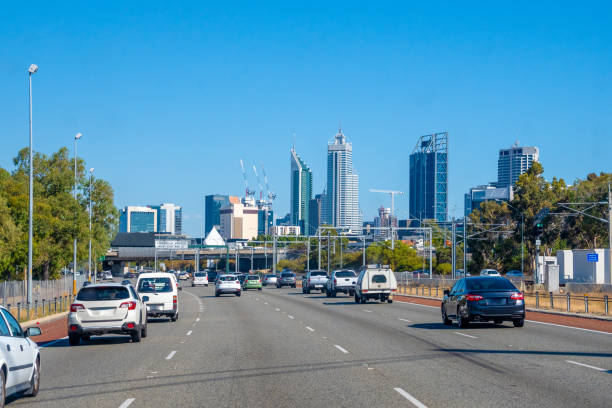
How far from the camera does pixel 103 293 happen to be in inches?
879

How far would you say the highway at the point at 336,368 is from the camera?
39.6 feet

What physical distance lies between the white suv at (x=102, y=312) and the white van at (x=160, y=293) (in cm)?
907

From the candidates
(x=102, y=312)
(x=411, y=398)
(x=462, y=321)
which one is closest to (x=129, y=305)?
(x=102, y=312)

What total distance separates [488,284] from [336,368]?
1153 centimetres

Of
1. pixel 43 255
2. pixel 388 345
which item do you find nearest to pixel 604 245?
pixel 43 255

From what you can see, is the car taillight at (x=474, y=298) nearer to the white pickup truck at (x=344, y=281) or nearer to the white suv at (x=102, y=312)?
the white suv at (x=102, y=312)

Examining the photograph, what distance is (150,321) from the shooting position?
110ft

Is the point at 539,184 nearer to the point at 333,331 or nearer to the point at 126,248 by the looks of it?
the point at 333,331

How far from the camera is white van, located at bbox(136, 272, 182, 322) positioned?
31.5 meters

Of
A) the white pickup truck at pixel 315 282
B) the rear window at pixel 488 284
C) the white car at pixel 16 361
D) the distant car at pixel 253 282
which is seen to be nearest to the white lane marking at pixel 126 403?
the white car at pixel 16 361

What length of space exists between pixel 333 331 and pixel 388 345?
5380 mm

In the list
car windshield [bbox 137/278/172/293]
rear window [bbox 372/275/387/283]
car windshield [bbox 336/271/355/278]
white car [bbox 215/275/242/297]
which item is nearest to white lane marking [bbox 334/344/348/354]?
car windshield [bbox 137/278/172/293]

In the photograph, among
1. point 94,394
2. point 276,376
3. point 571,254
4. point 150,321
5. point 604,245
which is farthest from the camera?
point 604,245

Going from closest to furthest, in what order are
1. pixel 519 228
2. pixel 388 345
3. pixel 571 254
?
pixel 388 345, pixel 571 254, pixel 519 228
